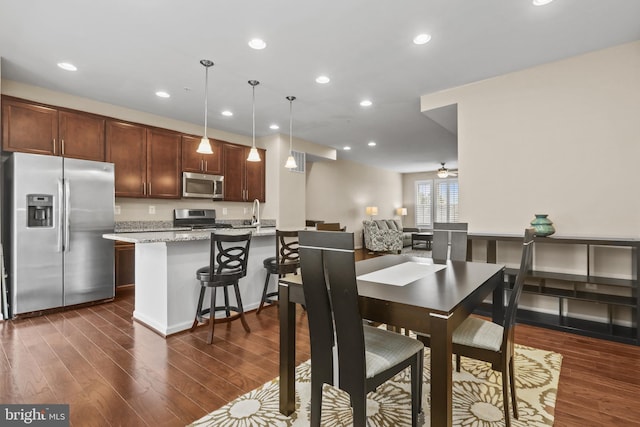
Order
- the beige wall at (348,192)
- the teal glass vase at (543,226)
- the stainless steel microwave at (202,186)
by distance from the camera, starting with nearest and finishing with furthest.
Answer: the teal glass vase at (543,226)
the stainless steel microwave at (202,186)
the beige wall at (348,192)

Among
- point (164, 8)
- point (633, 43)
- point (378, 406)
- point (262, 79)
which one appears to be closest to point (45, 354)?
point (378, 406)

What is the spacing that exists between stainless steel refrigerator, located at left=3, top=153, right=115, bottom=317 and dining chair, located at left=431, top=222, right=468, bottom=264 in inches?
158

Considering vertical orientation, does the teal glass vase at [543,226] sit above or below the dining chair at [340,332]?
above

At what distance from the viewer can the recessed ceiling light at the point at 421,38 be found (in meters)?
2.74

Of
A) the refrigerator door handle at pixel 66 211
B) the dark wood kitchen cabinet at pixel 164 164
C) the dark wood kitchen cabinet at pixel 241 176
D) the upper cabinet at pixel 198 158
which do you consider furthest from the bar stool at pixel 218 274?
the dark wood kitchen cabinet at pixel 241 176

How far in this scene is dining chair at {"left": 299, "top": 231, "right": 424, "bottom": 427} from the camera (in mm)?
1305

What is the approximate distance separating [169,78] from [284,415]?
3.61 metres

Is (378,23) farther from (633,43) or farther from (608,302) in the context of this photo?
(608,302)

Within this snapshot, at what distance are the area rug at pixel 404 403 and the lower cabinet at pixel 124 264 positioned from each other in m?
3.52

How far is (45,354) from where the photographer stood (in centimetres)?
251

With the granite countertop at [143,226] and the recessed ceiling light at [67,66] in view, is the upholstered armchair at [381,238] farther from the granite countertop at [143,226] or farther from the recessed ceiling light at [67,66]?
the recessed ceiling light at [67,66]

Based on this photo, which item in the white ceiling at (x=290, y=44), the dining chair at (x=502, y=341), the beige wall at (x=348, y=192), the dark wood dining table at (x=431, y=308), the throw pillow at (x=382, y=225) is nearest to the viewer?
→ the dark wood dining table at (x=431, y=308)

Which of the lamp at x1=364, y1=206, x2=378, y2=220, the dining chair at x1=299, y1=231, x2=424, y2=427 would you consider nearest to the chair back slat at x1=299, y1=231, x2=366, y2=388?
the dining chair at x1=299, y1=231, x2=424, y2=427

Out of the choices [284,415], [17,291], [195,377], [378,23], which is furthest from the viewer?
[17,291]
